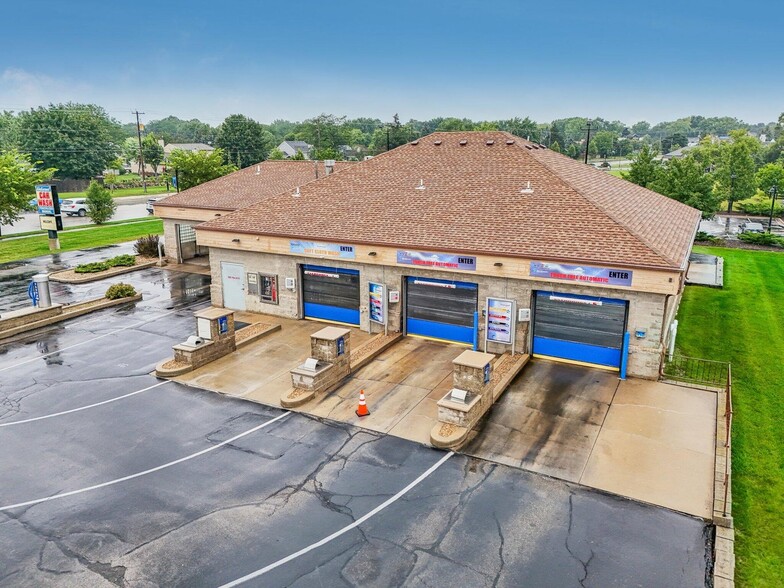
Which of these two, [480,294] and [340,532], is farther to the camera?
[480,294]

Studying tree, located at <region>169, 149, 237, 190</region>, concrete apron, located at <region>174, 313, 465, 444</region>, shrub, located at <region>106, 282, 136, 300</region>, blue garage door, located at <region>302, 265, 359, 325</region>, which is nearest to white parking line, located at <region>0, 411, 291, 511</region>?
concrete apron, located at <region>174, 313, 465, 444</region>

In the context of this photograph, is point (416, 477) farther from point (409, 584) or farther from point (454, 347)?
point (454, 347)

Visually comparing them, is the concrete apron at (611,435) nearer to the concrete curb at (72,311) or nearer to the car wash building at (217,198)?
the concrete curb at (72,311)

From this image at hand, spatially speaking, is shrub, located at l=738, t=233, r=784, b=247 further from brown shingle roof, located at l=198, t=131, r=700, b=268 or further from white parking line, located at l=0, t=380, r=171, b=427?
white parking line, located at l=0, t=380, r=171, b=427

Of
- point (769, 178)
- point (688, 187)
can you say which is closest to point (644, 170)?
point (688, 187)

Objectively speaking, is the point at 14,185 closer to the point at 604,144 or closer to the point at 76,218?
the point at 76,218

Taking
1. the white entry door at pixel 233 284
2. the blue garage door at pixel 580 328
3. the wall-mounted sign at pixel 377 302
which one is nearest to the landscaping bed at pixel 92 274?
the white entry door at pixel 233 284
